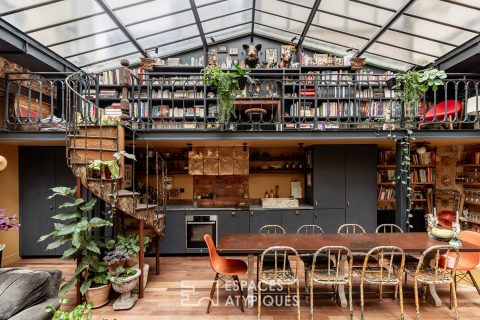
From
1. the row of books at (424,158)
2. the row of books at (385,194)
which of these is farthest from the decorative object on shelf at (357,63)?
the row of books at (385,194)

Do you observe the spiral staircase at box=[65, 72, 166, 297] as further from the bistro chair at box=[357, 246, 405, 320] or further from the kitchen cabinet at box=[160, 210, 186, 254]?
the bistro chair at box=[357, 246, 405, 320]

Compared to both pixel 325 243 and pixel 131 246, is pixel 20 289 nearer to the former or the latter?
pixel 131 246

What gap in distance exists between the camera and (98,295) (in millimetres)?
3312

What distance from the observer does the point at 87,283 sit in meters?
3.22

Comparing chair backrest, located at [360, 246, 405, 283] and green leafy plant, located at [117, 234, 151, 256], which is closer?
chair backrest, located at [360, 246, 405, 283]

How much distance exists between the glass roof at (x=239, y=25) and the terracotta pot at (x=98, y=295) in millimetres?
3986

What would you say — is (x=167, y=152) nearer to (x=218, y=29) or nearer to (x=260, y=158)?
(x=260, y=158)

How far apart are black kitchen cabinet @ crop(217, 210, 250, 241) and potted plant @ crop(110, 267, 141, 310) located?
6.70 ft

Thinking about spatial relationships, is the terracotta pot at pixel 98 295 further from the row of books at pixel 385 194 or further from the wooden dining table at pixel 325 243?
the row of books at pixel 385 194

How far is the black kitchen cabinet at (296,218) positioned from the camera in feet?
17.0

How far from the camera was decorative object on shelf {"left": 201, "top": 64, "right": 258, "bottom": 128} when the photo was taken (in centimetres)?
401

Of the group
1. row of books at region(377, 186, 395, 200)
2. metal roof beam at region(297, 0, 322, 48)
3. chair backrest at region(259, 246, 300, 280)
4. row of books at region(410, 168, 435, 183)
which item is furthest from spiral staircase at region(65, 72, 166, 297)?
row of books at region(410, 168, 435, 183)

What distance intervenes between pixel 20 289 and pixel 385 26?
6.69 m

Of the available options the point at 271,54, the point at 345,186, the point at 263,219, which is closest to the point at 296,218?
the point at 263,219
